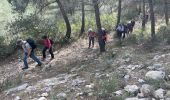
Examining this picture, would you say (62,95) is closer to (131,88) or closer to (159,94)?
(131,88)

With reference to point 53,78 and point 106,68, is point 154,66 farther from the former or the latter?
point 53,78

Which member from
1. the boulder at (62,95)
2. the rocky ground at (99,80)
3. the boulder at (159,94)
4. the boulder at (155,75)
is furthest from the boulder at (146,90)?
the boulder at (62,95)

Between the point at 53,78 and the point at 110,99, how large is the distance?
4.15m

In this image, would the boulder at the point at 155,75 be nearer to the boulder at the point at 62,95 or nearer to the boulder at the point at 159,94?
the boulder at the point at 159,94

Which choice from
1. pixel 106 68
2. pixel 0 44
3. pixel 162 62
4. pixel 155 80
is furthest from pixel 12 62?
pixel 155 80

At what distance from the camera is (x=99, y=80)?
40.7 ft

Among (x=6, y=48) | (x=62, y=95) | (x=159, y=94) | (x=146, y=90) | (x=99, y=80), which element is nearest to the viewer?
(x=159, y=94)

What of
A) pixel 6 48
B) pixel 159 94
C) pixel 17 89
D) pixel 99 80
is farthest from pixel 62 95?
pixel 6 48

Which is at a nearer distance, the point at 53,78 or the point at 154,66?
the point at 154,66

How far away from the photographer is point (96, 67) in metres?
14.9

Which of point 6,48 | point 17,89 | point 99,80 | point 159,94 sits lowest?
point 17,89

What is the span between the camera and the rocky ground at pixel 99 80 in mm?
10859

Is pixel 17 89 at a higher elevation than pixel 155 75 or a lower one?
lower

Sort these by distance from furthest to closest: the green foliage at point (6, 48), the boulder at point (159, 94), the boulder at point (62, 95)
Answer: the green foliage at point (6, 48), the boulder at point (62, 95), the boulder at point (159, 94)
